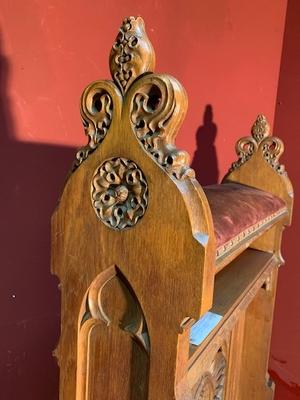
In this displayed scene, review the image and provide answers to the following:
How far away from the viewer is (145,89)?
596mm

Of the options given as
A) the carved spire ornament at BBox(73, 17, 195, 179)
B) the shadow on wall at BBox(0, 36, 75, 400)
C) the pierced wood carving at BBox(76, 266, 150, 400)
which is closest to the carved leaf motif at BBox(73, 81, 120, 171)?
the carved spire ornament at BBox(73, 17, 195, 179)

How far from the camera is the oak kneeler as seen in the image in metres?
0.59

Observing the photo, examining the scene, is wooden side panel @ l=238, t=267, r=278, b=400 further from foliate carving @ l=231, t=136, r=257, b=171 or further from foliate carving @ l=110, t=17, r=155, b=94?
foliate carving @ l=110, t=17, r=155, b=94

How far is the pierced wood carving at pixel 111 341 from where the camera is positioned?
26.8 inches

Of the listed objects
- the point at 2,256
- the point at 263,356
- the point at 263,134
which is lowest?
the point at 263,356

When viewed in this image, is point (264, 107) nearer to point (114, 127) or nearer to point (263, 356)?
point (263, 356)

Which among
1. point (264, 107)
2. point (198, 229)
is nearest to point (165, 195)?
point (198, 229)

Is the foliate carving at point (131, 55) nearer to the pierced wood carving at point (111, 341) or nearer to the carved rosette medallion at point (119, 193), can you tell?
the carved rosette medallion at point (119, 193)

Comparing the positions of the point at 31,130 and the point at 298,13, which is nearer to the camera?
the point at 31,130

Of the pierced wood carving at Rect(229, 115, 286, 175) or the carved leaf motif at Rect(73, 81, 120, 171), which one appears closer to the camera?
the carved leaf motif at Rect(73, 81, 120, 171)

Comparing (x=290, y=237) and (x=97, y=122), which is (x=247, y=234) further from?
(x=290, y=237)

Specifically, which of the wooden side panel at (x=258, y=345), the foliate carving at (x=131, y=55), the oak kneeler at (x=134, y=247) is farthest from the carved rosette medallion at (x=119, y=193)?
the wooden side panel at (x=258, y=345)

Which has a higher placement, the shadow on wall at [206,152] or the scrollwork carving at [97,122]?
the scrollwork carving at [97,122]

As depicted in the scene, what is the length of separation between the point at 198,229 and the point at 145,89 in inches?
8.7
